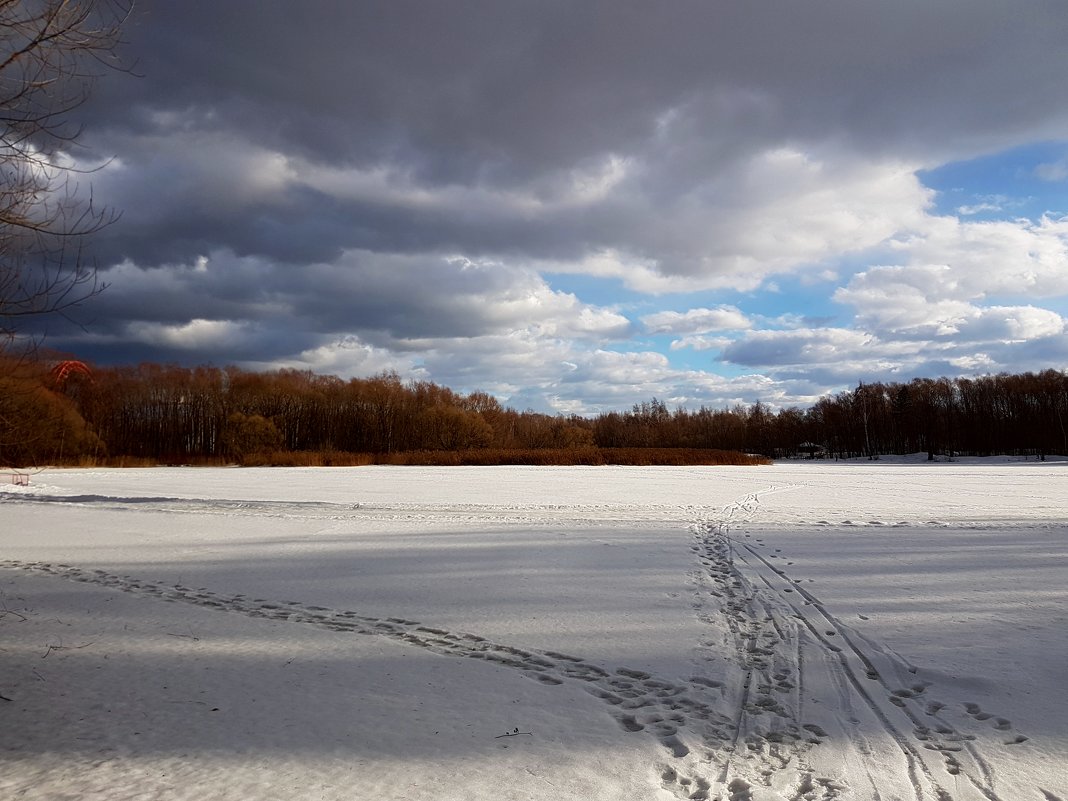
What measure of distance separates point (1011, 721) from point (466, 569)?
650 centimetres

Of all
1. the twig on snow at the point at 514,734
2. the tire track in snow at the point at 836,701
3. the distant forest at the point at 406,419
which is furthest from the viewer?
the distant forest at the point at 406,419

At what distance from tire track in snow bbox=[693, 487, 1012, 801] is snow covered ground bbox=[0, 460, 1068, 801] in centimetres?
2

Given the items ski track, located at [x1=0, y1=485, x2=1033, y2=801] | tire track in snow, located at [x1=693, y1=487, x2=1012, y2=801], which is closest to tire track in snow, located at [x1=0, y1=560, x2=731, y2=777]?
ski track, located at [x1=0, y1=485, x2=1033, y2=801]

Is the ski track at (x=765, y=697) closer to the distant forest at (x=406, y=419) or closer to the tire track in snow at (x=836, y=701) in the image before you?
the tire track in snow at (x=836, y=701)

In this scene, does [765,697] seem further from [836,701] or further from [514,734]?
[514,734]

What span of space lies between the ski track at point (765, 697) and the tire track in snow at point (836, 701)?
1 cm

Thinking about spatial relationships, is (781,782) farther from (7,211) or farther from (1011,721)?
(7,211)

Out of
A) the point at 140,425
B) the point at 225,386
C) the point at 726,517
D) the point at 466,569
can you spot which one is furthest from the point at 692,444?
the point at 466,569

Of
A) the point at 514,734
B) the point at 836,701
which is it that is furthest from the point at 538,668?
the point at 836,701

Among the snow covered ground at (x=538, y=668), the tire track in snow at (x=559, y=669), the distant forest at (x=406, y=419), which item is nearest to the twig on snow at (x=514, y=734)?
the snow covered ground at (x=538, y=668)

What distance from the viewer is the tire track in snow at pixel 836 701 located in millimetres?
3471

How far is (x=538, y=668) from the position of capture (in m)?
5.27

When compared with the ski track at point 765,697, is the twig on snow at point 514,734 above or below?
below

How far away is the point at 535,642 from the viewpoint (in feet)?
19.5
